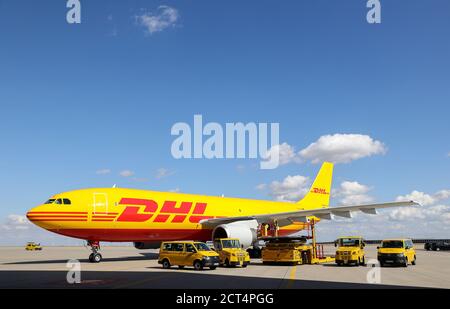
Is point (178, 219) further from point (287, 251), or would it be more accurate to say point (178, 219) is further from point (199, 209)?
point (287, 251)

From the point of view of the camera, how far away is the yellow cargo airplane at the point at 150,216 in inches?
1256

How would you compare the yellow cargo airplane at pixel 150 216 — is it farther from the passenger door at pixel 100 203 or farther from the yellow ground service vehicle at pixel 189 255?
the yellow ground service vehicle at pixel 189 255

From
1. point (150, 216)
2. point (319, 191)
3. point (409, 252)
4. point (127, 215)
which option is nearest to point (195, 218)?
Answer: point (150, 216)

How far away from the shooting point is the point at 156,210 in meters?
36.2

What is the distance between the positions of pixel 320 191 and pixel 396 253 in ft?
95.5

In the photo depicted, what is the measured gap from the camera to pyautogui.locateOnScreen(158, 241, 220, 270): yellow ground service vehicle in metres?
26.6

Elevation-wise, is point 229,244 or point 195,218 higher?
point 195,218

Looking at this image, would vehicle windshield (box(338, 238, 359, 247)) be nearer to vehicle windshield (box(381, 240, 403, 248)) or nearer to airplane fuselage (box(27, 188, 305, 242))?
vehicle windshield (box(381, 240, 403, 248))

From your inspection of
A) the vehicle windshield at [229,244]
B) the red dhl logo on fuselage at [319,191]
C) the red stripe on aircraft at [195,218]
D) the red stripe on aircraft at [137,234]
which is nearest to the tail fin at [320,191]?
the red dhl logo on fuselage at [319,191]

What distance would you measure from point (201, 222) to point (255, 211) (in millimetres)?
9291

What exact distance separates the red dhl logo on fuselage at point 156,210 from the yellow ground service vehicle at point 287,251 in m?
8.71
